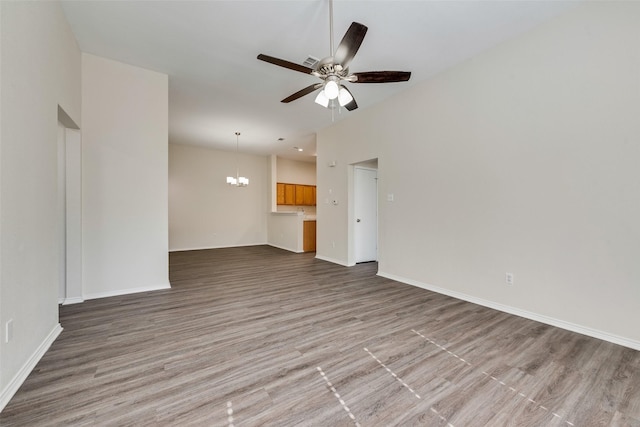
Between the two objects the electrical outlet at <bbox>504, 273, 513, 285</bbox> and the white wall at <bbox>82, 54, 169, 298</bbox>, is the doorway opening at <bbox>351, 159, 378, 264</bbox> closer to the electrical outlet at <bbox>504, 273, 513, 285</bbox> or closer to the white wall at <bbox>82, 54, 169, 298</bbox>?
the electrical outlet at <bbox>504, 273, 513, 285</bbox>

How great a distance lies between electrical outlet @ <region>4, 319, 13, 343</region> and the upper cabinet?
270 inches

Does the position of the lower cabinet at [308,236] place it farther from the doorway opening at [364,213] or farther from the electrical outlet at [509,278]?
the electrical outlet at [509,278]

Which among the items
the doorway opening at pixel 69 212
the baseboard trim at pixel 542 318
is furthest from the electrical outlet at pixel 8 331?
the baseboard trim at pixel 542 318

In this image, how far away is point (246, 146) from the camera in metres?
7.20

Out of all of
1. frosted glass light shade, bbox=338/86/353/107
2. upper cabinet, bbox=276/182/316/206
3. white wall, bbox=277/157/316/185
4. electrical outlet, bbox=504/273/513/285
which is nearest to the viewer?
frosted glass light shade, bbox=338/86/353/107

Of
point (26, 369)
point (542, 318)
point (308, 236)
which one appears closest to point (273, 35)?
point (26, 369)

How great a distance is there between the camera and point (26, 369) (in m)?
A: 1.67

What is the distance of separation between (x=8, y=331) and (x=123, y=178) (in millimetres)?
2200

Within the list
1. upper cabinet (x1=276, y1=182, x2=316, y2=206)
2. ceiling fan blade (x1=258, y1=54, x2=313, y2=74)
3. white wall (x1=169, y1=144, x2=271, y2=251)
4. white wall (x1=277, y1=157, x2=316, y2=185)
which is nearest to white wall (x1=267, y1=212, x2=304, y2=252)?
white wall (x1=169, y1=144, x2=271, y2=251)

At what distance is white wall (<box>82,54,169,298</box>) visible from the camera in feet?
10.2

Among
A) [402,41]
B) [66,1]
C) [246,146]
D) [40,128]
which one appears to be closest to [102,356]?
[40,128]

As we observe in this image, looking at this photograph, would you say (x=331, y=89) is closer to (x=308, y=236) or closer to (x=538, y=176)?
(x=538, y=176)

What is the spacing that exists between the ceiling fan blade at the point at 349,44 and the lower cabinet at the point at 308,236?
5165 millimetres

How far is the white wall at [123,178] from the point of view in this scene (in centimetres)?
310
